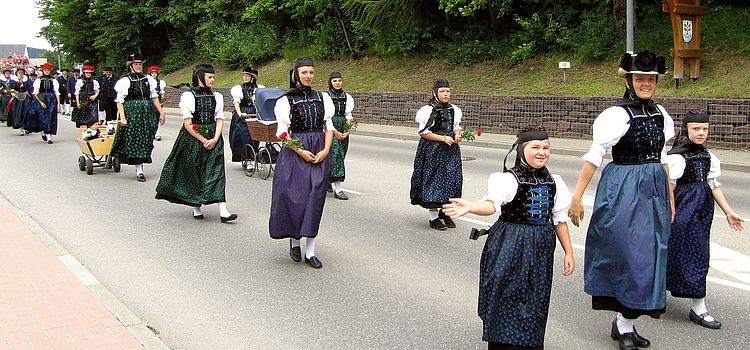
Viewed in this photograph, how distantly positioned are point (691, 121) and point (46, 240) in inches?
253

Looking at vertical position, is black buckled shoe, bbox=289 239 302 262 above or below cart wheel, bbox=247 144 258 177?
below

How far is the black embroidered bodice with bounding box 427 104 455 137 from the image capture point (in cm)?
919

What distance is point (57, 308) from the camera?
6000mm

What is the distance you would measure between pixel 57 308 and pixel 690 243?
182 inches

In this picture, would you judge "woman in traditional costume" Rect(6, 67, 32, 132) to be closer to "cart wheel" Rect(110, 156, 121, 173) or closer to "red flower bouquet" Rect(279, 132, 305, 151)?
"cart wheel" Rect(110, 156, 121, 173)

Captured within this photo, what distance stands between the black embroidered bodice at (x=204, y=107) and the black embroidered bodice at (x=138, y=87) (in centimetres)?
387

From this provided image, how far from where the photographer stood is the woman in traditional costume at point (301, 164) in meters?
7.57

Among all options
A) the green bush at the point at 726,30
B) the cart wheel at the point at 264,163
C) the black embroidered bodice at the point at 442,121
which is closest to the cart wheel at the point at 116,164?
the cart wheel at the point at 264,163

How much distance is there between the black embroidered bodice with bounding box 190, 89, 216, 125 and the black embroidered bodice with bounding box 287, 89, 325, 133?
2.57m

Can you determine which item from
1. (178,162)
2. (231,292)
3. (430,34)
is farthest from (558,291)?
(430,34)

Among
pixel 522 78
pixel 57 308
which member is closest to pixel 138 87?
pixel 57 308

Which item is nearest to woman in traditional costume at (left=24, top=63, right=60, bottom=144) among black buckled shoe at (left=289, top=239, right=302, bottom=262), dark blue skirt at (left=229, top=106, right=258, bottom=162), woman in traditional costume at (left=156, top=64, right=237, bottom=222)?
dark blue skirt at (left=229, top=106, right=258, bottom=162)

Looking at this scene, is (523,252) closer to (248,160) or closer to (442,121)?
(442,121)

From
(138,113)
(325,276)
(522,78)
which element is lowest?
(325,276)
